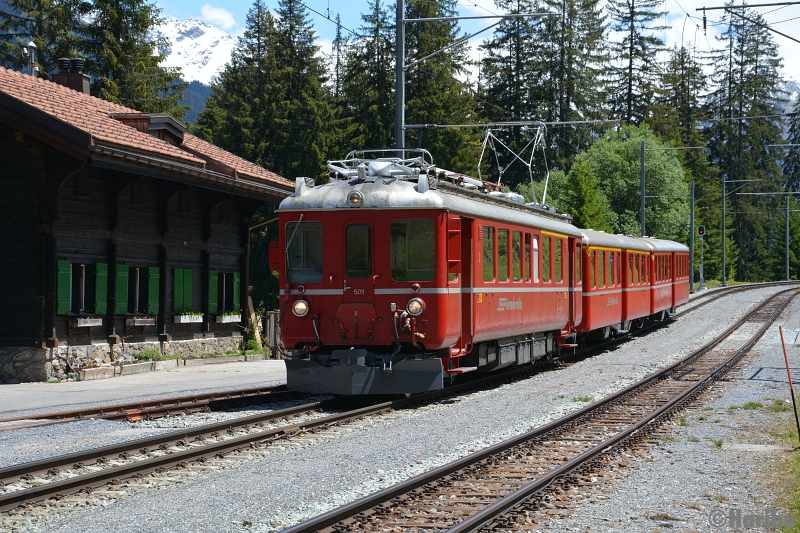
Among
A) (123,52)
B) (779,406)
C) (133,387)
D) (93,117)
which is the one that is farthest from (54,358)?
(123,52)

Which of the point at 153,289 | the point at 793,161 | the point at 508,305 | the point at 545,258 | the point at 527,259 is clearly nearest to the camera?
the point at 508,305

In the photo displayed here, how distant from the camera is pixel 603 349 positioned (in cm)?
2558

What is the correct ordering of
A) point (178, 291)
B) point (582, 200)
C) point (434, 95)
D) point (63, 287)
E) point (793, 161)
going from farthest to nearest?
point (793, 161), point (434, 95), point (582, 200), point (178, 291), point (63, 287)

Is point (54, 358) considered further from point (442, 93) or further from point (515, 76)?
point (515, 76)

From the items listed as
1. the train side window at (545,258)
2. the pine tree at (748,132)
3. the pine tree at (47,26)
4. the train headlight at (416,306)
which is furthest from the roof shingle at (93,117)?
the pine tree at (748,132)

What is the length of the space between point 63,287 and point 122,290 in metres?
1.97

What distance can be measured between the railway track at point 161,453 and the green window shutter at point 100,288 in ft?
26.7

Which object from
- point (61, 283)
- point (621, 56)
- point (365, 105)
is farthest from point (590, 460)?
point (621, 56)

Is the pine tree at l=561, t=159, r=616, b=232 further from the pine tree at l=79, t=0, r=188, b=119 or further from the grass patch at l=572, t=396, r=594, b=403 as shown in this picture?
the grass patch at l=572, t=396, r=594, b=403

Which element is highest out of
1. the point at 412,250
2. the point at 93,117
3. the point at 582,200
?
the point at 582,200

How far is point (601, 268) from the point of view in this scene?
81.1 feet

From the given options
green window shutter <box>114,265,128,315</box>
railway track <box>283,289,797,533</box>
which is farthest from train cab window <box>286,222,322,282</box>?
green window shutter <box>114,265,128,315</box>

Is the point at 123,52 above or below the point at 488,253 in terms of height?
above

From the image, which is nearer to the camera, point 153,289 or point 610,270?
point 153,289
